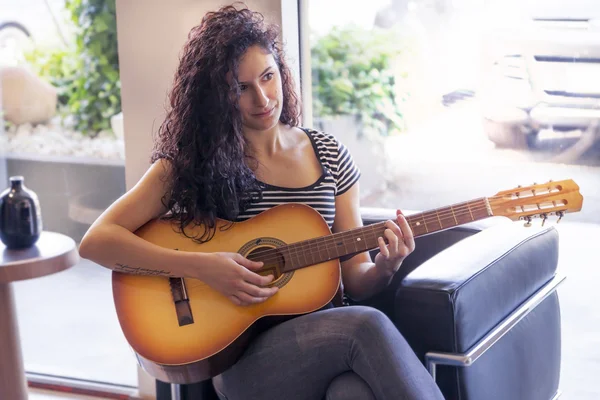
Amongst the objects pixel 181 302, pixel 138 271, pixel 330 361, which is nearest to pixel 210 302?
pixel 181 302

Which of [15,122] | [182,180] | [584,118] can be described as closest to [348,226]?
[182,180]

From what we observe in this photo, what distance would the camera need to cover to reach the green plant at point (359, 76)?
2.24 m

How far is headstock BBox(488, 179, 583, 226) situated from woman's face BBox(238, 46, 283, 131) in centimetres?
52

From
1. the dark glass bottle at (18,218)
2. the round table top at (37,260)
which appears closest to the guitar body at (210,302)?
the round table top at (37,260)

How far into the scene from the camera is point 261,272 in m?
1.70

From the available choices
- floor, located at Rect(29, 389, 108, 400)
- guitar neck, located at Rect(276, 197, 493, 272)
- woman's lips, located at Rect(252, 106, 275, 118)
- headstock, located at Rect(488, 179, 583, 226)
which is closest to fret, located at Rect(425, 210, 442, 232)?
guitar neck, located at Rect(276, 197, 493, 272)

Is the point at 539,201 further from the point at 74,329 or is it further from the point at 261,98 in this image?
the point at 74,329

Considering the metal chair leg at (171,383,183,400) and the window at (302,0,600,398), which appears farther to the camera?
the window at (302,0,600,398)

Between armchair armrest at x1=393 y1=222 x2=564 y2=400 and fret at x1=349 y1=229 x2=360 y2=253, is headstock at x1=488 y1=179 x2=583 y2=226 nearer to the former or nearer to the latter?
armchair armrest at x1=393 y1=222 x2=564 y2=400

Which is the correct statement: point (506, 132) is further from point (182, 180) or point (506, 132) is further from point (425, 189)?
point (182, 180)

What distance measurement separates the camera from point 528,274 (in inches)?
69.5

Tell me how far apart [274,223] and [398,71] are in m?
0.73

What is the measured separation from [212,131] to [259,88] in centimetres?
15

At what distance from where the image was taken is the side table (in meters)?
2.13
